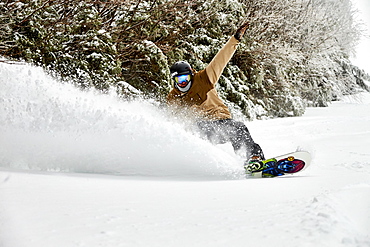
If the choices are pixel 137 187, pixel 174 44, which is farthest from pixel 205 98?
pixel 174 44

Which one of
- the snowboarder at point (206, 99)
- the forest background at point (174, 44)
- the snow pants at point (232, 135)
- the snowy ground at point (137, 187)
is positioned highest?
the forest background at point (174, 44)

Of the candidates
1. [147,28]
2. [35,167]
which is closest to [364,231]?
[35,167]

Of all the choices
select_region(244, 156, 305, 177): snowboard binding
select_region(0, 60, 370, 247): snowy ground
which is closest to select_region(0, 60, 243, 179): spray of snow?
select_region(0, 60, 370, 247): snowy ground

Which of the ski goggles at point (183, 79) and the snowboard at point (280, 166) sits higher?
the ski goggles at point (183, 79)

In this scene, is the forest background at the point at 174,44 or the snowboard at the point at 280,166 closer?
the snowboard at the point at 280,166

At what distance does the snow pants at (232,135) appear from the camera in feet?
13.4

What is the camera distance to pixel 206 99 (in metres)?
4.47

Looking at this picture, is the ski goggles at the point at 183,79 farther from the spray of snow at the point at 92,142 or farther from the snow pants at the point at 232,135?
the spray of snow at the point at 92,142

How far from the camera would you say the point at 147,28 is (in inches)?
321

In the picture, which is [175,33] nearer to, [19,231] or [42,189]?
[42,189]

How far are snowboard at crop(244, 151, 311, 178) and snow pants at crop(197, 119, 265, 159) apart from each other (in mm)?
280

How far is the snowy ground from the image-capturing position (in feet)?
4.82

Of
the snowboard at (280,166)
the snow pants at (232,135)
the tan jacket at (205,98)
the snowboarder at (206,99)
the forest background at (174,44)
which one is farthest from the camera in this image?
the forest background at (174,44)

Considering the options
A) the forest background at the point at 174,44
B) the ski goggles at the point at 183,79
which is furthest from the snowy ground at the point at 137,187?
the forest background at the point at 174,44
